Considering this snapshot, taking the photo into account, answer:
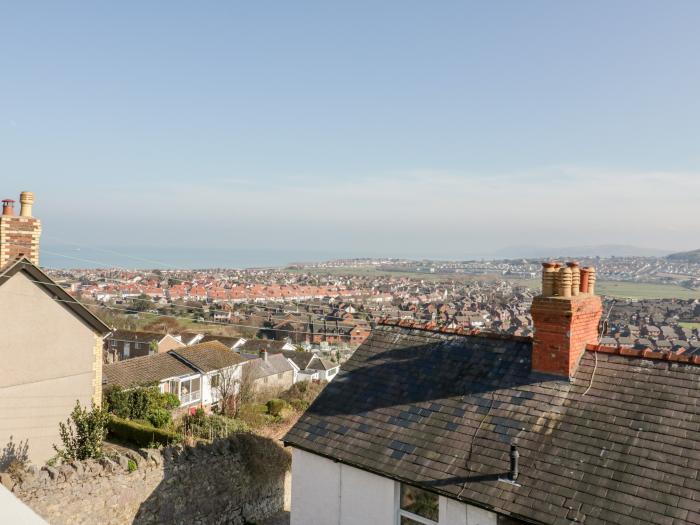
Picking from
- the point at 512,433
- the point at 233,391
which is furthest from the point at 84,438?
the point at 233,391

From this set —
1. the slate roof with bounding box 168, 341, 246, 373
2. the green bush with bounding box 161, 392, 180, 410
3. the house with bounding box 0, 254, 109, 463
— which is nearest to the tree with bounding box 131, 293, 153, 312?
the slate roof with bounding box 168, 341, 246, 373

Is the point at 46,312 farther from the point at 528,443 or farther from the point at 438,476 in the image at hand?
the point at 528,443

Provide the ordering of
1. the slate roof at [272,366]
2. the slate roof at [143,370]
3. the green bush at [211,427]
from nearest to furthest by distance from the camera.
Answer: the green bush at [211,427] → the slate roof at [143,370] → the slate roof at [272,366]

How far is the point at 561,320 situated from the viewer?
898 centimetres

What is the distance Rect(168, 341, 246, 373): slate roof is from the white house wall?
96.0ft

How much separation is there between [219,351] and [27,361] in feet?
97.0

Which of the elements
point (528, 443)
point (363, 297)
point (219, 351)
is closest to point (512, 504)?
point (528, 443)

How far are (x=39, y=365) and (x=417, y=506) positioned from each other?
33.7 feet

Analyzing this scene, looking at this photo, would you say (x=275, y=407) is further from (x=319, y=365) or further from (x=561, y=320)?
(x=319, y=365)

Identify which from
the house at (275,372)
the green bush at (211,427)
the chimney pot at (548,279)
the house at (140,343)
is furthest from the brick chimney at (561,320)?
the house at (140,343)

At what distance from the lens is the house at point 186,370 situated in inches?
1294

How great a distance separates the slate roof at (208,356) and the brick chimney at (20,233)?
85.2 ft

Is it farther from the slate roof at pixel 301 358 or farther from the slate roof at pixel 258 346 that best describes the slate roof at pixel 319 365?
the slate roof at pixel 258 346

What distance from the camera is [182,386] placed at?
118 feet
